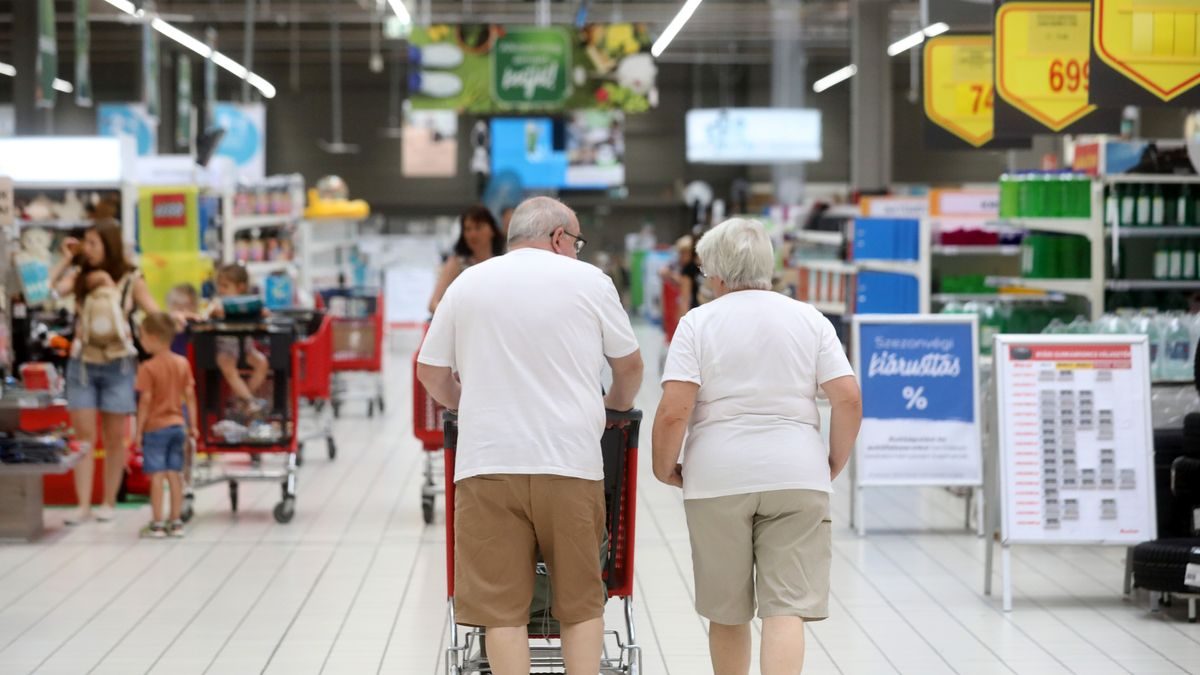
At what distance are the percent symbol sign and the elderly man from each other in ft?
13.4

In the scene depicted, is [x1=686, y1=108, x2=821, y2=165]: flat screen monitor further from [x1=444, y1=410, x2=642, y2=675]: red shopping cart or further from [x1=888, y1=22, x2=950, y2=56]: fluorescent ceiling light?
[x1=444, y1=410, x2=642, y2=675]: red shopping cart

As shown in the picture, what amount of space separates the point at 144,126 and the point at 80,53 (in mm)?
6500

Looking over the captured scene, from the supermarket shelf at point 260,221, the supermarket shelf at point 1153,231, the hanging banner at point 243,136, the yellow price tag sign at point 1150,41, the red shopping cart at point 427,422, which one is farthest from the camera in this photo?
the hanging banner at point 243,136

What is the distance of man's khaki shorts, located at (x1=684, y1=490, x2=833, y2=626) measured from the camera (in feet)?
13.8

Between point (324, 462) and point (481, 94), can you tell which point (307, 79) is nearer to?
point (481, 94)

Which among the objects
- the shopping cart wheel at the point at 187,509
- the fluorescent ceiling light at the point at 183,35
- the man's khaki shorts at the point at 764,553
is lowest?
the shopping cart wheel at the point at 187,509

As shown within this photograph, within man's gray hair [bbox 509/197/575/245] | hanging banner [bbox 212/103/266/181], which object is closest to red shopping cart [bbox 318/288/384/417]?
man's gray hair [bbox 509/197/575/245]

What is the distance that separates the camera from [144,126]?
74.2ft

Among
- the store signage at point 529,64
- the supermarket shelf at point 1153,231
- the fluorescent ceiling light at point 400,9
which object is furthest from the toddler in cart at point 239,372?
the store signage at point 529,64

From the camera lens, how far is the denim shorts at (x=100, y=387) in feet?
27.0

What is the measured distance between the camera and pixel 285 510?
8398mm

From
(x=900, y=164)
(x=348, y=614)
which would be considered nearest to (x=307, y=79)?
(x=900, y=164)

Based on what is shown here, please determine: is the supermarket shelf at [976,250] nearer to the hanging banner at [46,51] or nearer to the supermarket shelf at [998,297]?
the supermarket shelf at [998,297]

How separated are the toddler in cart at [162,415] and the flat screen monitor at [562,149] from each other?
1549cm
